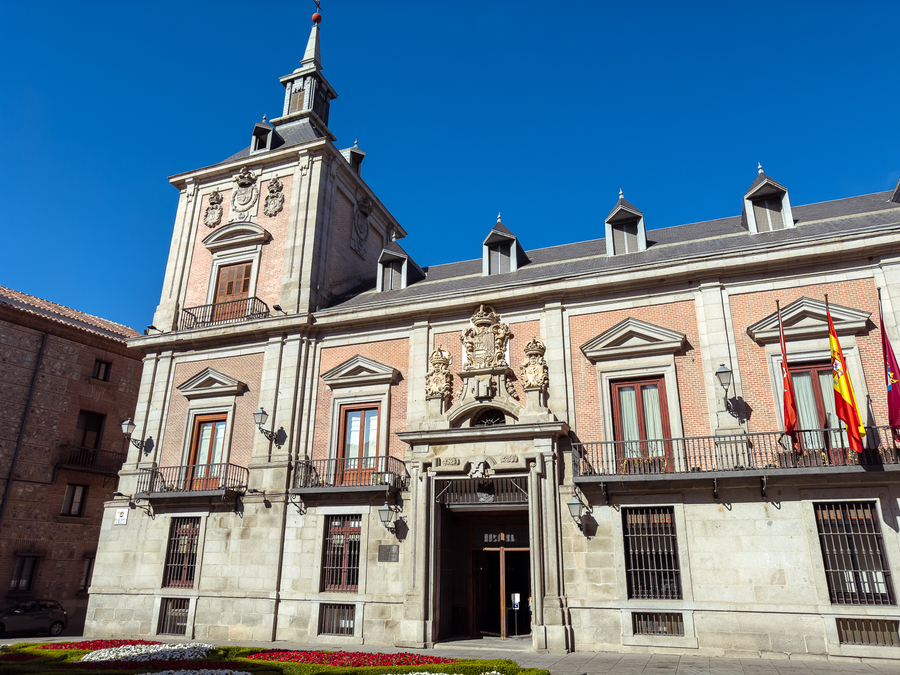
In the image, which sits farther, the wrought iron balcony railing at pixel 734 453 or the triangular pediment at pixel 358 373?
the triangular pediment at pixel 358 373

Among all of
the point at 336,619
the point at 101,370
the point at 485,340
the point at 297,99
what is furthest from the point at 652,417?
the point at 101,370

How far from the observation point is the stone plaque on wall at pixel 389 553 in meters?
16.6

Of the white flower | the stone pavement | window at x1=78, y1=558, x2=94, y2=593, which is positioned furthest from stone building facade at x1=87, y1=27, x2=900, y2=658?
window at x1=78, y1=558, x2=94, y2=593

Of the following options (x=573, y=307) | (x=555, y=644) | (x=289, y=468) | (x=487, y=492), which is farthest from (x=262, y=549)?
(x=573, y=307)

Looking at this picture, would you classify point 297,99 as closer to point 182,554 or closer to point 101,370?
point 101,370

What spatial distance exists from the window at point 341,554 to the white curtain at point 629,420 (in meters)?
7.39

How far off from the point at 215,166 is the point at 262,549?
46.6 ft

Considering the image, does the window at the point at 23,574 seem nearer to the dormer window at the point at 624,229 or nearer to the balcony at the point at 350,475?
the balcony at the point at 350,475

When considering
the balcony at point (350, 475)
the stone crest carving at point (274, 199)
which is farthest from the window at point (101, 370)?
the balcony at point (350, 475)

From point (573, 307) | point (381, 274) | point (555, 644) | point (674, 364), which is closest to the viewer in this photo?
point (555, 644)

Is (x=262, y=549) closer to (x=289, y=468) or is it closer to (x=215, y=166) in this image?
(x=289, y=468)

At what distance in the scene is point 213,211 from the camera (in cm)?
2367

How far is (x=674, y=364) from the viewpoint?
15969 millimetres

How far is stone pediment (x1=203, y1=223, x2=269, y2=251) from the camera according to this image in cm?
2236
